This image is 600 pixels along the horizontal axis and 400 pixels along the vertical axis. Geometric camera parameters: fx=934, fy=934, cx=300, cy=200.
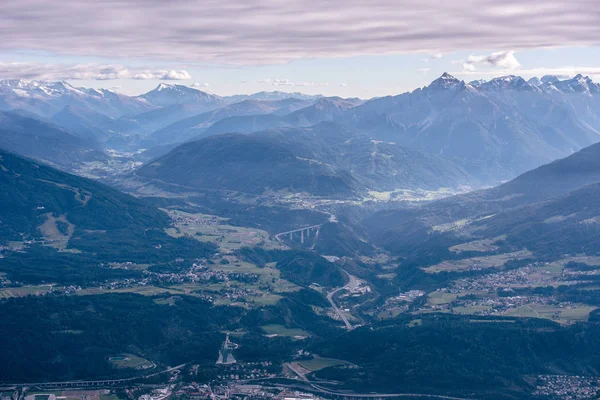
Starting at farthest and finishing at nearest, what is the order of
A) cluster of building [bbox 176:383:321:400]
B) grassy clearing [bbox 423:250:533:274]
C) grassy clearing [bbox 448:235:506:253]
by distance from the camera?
grassy clearing [bbox 448:235:506:253] < grassy clearing [bbox 423:250:533:274] < cluster of building [bbox 176:383:321:400]

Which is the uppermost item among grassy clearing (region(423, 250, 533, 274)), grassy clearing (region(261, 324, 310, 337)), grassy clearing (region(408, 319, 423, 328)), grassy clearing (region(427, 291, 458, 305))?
grassy clearing (region(423, 250, 533, 274))

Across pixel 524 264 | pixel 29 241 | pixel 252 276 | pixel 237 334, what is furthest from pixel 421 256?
pixel 29 241

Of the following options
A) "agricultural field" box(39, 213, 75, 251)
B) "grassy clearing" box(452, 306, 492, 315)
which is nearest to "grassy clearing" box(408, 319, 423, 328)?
"grassy clearing" box(452, 306, 492, 315)

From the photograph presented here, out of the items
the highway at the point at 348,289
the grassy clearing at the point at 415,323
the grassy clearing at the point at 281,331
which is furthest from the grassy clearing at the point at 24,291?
the grassy clearing at the point at 415,323

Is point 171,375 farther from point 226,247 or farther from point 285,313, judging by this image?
point 226,247

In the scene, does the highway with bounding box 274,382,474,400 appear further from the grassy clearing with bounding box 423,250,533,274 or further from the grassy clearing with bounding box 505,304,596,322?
the grassy clearing with bounding box 423,250,533,274

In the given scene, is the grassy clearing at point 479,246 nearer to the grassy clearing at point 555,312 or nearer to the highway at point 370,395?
the grassy clearing at point 555,312
